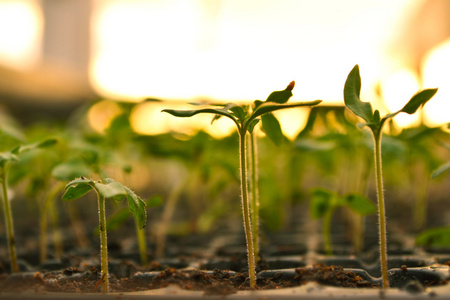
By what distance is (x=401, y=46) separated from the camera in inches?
161

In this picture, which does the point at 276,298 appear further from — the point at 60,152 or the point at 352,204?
the point at 60,152

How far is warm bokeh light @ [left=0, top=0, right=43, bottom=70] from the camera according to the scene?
434 cm

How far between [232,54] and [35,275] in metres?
3.26

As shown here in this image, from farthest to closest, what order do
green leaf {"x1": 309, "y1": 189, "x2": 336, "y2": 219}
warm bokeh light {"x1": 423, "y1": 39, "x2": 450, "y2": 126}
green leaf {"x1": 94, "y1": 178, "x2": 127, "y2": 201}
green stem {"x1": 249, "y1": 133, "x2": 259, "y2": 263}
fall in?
1. warm bokeh light {"x1": 423, "y1": 39, "x2": 450, "y2": 126}
2. green leaf {"x1": 309, "y1": 189, "x2": 336, "y2": 219}
3. green stem {"x1": 249, "y1": 133, "x2": 259, "y2": 263}
4. green leaf {"x1": 94, "y1": 178, "x2": 127, "y2": 201}

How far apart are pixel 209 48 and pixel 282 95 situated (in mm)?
2929

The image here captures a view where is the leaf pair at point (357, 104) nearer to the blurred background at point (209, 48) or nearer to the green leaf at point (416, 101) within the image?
the green leaf at point (416, 101)

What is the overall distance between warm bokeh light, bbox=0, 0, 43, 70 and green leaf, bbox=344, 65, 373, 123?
174 inches

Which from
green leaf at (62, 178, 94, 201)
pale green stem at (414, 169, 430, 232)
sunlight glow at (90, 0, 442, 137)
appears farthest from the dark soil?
sunlight glow at (90, 0, 442, 137)

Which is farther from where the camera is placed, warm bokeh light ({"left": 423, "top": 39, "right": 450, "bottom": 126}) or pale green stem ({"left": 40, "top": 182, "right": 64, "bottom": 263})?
warm bokeh light ({"left": 423, "top": 39, "right": 450, "bottom": 126})

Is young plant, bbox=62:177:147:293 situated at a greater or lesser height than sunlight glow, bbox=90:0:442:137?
lesser

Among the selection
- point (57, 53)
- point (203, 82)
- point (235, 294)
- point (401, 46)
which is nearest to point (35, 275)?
point (235, 294)

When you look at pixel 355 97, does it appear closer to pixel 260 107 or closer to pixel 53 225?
pixel 260 107

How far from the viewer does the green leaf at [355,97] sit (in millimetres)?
499

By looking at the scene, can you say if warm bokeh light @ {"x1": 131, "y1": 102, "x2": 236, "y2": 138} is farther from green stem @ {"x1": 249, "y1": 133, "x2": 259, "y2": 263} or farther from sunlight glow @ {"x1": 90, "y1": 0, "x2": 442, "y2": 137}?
sunlight glow @ {"x1": 90, "y1": 0, "x2": 442, "y2": 137}
